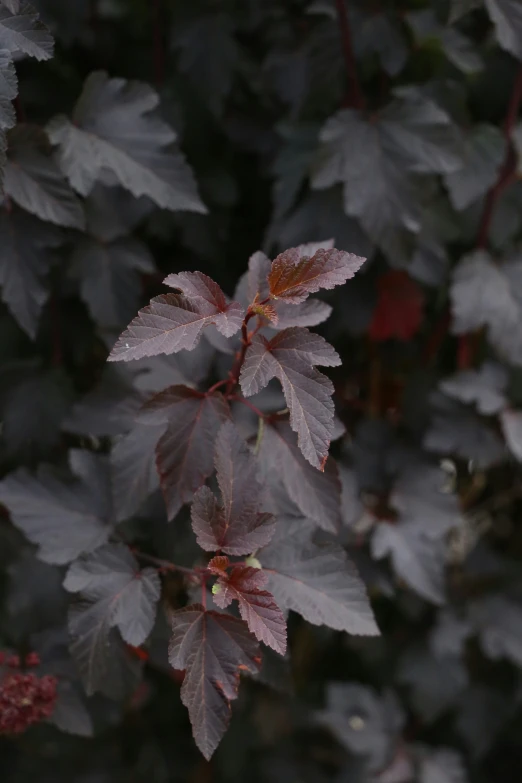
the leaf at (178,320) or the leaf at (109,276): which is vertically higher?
the leaf at (178,320)

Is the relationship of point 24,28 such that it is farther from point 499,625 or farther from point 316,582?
point 499,625

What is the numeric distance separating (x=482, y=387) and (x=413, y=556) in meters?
0.33

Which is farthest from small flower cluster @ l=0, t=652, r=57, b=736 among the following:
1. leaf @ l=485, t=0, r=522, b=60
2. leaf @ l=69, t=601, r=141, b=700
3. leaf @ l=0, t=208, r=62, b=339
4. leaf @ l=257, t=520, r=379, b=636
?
leaf @ l=485, t=0, r=522, b=60

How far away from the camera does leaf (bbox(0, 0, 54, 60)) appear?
2.86ft

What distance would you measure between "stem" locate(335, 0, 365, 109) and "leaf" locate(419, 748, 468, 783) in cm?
123

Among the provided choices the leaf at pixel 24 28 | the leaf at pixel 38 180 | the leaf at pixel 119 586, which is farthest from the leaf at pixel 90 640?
the leaf at pixel 24 28

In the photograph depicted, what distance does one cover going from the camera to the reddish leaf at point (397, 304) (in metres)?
1.39

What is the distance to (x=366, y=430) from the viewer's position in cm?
145

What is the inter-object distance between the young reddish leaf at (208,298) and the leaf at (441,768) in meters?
1.17

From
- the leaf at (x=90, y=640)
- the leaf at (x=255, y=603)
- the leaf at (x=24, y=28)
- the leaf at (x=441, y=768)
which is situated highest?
the leaf at (x=24, y=28)

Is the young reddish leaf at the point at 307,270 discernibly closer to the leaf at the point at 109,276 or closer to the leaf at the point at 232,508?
the leaf at the point at 232,508

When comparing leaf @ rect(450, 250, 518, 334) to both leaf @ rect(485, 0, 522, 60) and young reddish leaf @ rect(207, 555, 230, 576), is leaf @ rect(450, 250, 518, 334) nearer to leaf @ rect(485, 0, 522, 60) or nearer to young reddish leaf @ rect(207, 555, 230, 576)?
leaf @ rect(485, 0, 522, 60)

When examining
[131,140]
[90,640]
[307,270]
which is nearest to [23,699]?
[90,640]

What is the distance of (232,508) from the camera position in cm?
83
